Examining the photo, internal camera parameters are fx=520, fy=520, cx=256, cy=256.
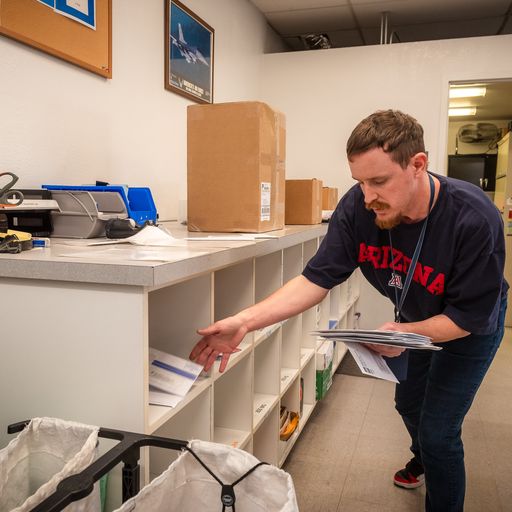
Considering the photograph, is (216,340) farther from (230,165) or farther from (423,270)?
(230,165)

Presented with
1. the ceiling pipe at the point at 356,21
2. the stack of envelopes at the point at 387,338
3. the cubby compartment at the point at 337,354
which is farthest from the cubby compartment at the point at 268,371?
the ceiling pipe at the point at 356,21

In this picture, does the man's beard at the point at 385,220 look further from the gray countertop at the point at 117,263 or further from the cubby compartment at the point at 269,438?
the cubby compartment at the point at 269,438

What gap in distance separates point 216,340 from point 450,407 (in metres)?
0.69

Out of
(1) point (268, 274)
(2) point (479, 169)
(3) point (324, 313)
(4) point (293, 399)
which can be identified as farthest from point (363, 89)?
(2) point (479, 169)

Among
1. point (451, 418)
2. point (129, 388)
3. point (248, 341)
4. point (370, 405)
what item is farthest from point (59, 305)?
point (370, 405)

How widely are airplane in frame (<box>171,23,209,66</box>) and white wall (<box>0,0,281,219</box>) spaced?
149 millimetres

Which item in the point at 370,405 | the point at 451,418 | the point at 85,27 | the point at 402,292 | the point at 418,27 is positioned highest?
the point at 418,27

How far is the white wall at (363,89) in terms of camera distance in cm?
351

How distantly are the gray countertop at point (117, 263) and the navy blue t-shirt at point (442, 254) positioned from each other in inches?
14.1

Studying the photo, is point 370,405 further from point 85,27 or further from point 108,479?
point 85,27

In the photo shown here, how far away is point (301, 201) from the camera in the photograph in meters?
2.62

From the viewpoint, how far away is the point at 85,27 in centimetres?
188

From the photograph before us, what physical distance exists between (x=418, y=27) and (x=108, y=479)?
3.92m

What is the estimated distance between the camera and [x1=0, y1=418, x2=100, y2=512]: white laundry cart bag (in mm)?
979
